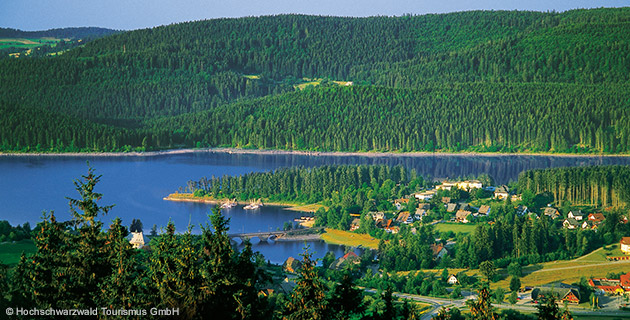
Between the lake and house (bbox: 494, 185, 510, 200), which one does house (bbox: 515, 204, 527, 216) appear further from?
the lake

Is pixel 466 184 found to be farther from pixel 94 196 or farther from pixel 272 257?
pixel 94 196

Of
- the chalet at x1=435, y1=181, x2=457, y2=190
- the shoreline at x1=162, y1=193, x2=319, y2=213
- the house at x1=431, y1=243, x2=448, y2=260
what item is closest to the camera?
the house at x1=431, y1=243, x2=448, y2=260

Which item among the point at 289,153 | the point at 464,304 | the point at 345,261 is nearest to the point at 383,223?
the point at 345,261

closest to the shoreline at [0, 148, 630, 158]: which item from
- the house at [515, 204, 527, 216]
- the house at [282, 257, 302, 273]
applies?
the house at [515, 204, 527, 216]

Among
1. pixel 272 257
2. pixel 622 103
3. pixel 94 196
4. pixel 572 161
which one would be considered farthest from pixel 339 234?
pixel 622 103

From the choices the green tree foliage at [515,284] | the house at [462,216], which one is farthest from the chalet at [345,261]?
the house at [462,216]

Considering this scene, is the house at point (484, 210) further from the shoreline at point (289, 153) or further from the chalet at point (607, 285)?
the shoreline at point (289, 153)

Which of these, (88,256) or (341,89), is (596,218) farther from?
(341,89)
